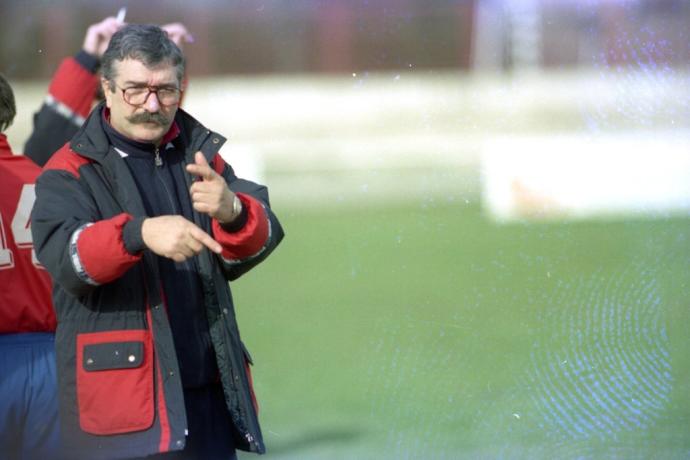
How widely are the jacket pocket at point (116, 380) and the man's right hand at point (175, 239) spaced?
0.89ft

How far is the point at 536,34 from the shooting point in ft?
43.2

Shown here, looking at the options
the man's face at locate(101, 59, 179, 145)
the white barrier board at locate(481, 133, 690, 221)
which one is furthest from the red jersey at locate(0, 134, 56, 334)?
the white barrier board at locate(481, 133, 690, 221)

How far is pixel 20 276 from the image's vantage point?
2908 mm

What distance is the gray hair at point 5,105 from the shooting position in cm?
306

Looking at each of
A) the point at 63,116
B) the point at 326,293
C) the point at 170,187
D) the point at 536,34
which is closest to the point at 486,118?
the point at 326,293

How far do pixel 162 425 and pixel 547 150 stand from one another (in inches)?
281

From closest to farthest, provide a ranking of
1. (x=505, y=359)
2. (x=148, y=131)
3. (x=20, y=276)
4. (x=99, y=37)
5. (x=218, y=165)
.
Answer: (x=148, y=131)
(x=218, y=165)
(x=20, y=276)
(x=99, y=37)
(x=505, y=359)

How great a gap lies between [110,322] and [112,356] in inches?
2.9

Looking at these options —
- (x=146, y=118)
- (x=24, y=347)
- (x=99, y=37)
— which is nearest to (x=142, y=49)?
(x=146, y=118)

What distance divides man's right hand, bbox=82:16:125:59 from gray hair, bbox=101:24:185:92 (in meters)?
1.39

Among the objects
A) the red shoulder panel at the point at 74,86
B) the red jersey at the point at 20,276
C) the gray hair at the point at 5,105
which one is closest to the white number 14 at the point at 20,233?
the red jersey at the point at 20,276

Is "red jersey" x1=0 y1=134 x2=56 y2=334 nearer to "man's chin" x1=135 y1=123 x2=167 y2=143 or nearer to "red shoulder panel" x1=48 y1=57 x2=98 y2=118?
"man's chin" x1=135 y1=123 x2=167 y2=143

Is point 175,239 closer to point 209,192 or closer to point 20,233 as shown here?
point 209,192

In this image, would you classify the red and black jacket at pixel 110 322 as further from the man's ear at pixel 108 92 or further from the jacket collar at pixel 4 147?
the jacket collar at pixel 4 147
